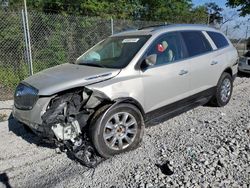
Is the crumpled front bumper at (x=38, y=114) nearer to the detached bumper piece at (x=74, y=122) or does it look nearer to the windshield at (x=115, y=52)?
the detached bumper piece at (x=74, y=122)

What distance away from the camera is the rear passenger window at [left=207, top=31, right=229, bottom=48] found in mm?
6370

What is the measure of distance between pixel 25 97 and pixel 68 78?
2.27 feet

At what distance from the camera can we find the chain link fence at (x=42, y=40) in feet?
28.8

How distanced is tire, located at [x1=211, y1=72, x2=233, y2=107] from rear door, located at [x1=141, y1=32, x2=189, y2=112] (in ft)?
4.26

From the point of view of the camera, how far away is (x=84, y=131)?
4223mm

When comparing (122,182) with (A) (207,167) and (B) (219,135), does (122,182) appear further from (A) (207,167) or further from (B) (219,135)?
(B) (219,135)

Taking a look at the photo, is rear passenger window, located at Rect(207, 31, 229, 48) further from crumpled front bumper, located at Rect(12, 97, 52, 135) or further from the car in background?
the car in background

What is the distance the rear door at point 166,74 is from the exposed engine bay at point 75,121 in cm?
82

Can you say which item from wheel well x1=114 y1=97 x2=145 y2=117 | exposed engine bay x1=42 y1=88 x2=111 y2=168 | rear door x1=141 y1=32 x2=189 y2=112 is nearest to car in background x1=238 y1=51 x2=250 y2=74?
rear door x1=141 y1=32 x2=189 y2=112

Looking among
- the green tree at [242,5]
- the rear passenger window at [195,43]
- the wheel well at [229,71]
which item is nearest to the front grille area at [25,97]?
the rear passenger window at [195,43]

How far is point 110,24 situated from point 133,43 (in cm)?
582

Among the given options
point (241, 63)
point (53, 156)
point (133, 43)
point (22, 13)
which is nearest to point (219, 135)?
point (133, 43)

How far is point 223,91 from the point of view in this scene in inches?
260

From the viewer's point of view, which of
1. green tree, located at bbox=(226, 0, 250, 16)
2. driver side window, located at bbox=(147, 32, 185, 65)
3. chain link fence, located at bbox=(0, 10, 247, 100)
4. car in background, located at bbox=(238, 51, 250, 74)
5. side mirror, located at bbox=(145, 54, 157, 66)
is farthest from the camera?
green tree, located at bbox=(226, 0, 250, 16)
